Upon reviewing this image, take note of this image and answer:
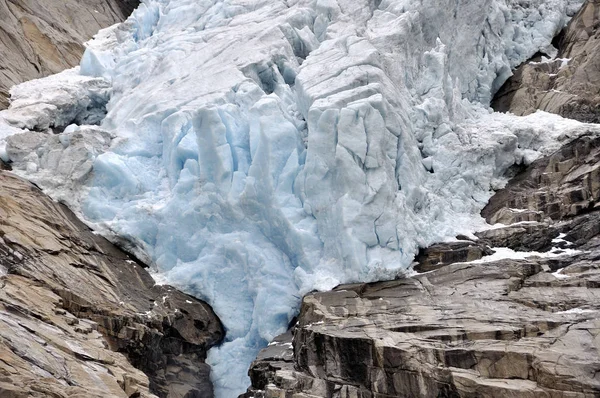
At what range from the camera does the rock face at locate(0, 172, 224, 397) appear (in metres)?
9.55

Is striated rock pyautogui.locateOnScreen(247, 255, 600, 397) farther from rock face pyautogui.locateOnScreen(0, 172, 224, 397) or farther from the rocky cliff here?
rock face pyautogui.locateOnScreen(0, 172, 224, 397)

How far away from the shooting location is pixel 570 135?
50.7 ft

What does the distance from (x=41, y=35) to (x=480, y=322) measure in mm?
18446

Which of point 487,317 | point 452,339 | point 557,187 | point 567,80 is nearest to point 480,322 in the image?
point 487,317

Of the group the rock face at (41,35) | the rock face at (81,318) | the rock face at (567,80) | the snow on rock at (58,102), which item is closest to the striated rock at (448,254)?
the rock face at (81,318)

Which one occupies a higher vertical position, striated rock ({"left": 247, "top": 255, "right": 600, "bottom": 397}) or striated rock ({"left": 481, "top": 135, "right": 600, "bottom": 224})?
striated rock ({"left": 481, "top": 135, "right": 600, "bottom": 224})

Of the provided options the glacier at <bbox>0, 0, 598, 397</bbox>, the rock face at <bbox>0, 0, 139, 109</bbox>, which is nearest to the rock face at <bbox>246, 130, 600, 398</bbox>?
the glacier at <bbox>0, 0, 598, 397</bbox>

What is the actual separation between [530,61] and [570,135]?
16.2ft

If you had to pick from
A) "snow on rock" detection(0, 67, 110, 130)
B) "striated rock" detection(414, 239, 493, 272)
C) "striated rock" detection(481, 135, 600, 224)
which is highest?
"snow on rock" detection(0, 67, 110, 130)

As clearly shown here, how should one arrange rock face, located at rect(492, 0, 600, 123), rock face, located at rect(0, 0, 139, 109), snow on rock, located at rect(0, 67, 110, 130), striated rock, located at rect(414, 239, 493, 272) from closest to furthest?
striated rock, located at rect(414, 239, 493, 272), rock face, located at rect(492, 0, 600, 123), snow on rock, located at rect(0, 67, 110, 130), rock face, located at rect(0, 0, 139, 109)

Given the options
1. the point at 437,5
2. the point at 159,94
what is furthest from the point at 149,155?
the point at 437,5

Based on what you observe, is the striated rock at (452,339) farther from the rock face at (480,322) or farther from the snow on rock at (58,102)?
the snow on rock at (58,102)

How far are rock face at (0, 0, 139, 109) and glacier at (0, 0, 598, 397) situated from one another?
2.14 metres

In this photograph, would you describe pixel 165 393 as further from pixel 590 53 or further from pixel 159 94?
pixel 590 53
